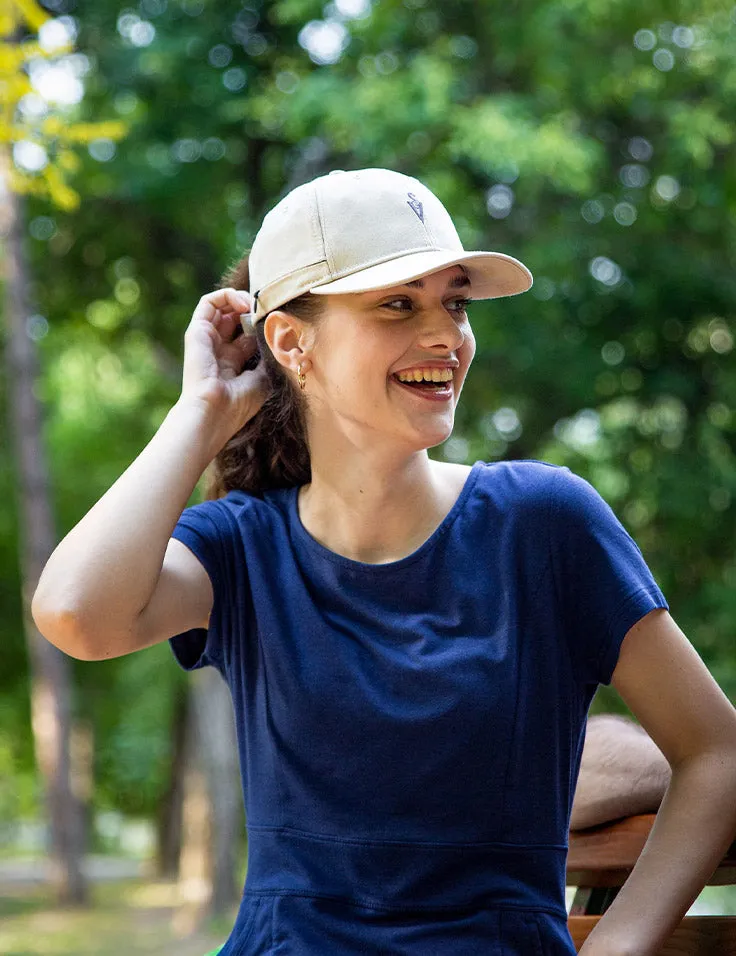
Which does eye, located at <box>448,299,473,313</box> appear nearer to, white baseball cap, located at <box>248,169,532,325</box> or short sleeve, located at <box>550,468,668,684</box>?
white baseball cap, located at <box>248,169,532,325</box>

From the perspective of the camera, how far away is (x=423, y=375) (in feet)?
6.37

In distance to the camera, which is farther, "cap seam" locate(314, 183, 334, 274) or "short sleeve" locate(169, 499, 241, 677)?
"short sleeve" locate(169, 499, 241, 677)

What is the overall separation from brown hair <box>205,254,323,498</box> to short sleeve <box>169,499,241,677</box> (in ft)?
0.41

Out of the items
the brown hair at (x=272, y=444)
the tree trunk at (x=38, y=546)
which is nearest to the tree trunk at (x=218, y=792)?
the tree trunk at (x=38, y=546)

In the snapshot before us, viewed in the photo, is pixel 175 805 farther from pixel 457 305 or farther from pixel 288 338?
pixel 457 305

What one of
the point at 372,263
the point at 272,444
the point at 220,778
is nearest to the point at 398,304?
the point at 372,263

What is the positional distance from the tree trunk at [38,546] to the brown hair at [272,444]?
837 centimetres

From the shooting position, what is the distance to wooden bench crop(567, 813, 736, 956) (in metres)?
1.77

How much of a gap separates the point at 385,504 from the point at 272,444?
0.96 ft

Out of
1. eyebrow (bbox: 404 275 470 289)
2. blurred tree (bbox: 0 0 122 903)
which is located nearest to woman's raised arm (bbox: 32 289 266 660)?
eyebrow (bbox: 404 275 470 289)

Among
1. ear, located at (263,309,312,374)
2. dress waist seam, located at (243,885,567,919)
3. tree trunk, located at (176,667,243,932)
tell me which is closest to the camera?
dress waist seam, located at (243,885,567,919)

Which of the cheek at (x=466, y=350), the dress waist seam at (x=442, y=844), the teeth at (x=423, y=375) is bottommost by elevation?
the dress waist seam at (x=442, y=844)

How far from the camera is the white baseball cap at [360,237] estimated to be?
192cm

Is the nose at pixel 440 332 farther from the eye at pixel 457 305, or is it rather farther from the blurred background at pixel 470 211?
the blurred background at pixel 470 211
